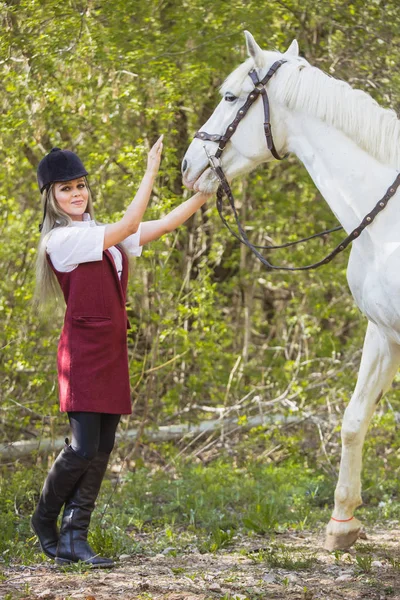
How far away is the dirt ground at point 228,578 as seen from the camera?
3357 millimetres

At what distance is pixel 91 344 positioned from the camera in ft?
11.9

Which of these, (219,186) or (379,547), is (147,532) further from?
(219,186)

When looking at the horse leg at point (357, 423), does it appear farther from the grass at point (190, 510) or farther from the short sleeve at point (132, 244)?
the short sleeve at point (132, 244)

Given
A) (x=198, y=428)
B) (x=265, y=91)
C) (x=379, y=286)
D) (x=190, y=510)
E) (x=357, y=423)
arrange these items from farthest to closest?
(x=198, y=428) < (x=190, y=510) < (x=357, y=423) < (x=265, y=91) < (x=379, y=286)

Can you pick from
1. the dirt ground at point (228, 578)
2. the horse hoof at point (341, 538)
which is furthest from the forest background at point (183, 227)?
the dirt ground at point (228, 578)

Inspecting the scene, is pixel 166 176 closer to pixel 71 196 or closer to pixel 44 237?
pixel 71 196

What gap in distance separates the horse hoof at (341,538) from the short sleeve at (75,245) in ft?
6.64

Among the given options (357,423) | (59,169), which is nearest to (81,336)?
(59,169)

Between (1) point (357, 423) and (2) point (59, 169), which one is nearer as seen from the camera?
(2) point (59, 169)

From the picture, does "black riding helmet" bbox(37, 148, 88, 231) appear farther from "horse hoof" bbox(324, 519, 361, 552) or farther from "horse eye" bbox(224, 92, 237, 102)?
"horse hoof" bbox(324, 519, 361, 552)

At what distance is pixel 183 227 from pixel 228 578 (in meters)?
4.18

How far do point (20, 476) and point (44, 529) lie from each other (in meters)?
1.60

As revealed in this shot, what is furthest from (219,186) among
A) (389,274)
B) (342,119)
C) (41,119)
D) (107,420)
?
(41,119)

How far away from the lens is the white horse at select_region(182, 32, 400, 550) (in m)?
3.60
